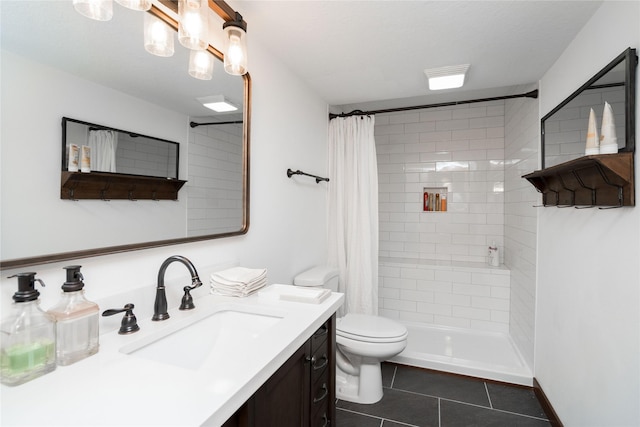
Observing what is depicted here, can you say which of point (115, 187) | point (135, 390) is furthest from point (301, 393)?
point (115, 187)

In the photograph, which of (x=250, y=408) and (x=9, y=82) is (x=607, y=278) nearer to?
(x=250, y=408)

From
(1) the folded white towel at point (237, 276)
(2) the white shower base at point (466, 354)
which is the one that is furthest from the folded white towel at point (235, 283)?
(2) the white shower base at point (466, 354)

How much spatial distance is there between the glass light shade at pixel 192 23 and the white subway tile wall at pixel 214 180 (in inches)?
14.1

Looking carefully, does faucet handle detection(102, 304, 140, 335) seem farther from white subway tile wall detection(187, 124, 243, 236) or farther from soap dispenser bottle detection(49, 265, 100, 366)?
white subway tile wall detection(187, 124, 243, 236)

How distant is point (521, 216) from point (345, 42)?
204 cm

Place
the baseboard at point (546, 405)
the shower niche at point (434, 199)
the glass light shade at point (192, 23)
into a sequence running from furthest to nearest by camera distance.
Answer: the shower niche at point (434, 199) → the baseboard at point (546, 405) → the glass light shade at point (192, 23)

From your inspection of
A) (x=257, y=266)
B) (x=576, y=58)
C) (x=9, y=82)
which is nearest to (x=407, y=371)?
(x=257, y=266)

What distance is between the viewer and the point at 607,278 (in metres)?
1.40

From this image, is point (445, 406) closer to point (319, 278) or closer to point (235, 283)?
point (319, 278)

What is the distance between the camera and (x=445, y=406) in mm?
2098

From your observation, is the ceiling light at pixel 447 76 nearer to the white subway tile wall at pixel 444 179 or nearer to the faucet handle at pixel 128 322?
the white subway tile wall at pixel 444 179

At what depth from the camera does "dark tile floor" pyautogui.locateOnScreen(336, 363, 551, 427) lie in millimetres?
1949

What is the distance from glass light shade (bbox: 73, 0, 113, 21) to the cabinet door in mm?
1155

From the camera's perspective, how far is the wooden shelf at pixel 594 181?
1.25 m
